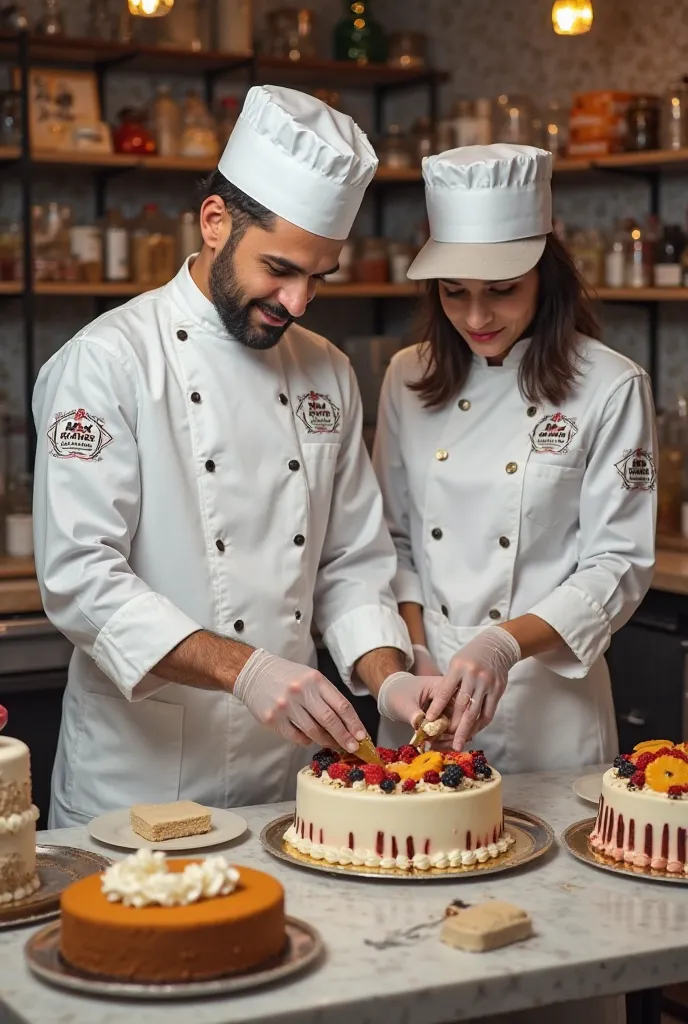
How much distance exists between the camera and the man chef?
6.53 ft

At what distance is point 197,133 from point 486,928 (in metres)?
3.39

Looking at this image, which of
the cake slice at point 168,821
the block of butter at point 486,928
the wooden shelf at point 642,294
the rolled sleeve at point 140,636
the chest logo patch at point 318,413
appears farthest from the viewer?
the wooden shelf at point 642,294

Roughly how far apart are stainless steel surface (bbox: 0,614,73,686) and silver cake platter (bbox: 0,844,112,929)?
1.58 m

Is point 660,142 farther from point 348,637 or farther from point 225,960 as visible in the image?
point 225,960

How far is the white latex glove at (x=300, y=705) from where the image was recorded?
185 cm

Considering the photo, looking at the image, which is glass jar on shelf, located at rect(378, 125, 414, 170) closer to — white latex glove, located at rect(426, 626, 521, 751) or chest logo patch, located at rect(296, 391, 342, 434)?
chest logo patch, located at rect(296, 391, 342, 434)

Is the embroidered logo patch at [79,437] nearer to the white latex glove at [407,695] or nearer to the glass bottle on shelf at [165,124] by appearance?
the white latex glove at [407,695]

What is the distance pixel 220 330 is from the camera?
85.4 inches

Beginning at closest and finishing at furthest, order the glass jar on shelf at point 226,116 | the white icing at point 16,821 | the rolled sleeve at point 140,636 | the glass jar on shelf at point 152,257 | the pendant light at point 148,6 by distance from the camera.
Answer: the white icing at point 16,821, the rolled sleeve at point 140,636, the pendant light at point 148,6, the glass jar on shelf at point 152,257, the glass jar on shelf at point 226,116

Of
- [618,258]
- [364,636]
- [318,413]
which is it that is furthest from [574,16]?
[364,636]

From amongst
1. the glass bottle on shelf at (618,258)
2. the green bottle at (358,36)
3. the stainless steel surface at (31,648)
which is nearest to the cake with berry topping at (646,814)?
the stainless steel surface at (31,648)

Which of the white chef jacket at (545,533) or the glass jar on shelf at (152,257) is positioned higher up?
the glass jar on shelf at (152,257)

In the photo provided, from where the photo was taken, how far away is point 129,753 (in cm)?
212

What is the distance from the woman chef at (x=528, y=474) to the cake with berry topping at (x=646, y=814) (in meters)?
0.40
